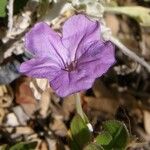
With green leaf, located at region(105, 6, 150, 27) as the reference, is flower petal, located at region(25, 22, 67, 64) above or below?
above

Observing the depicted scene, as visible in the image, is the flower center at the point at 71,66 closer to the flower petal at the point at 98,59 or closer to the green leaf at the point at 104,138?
the flower petal at the point at 98,59

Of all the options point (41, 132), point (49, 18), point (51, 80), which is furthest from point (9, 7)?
point (41, 132)

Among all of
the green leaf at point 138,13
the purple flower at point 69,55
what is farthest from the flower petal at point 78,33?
the green leaf at point 138,13

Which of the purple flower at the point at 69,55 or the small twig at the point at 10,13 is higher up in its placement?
the small twig at the point at 10,13

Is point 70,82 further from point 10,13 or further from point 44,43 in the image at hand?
point 10,13

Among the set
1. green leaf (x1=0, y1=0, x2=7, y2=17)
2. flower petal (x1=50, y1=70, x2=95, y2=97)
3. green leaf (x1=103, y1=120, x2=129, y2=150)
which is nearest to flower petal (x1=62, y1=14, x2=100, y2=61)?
flower petal (x1=50, y1=70, x2=95, y2=97)

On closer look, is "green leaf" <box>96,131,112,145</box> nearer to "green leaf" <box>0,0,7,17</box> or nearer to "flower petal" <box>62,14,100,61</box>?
"flower petal" <box>62,14,100,61</box>
